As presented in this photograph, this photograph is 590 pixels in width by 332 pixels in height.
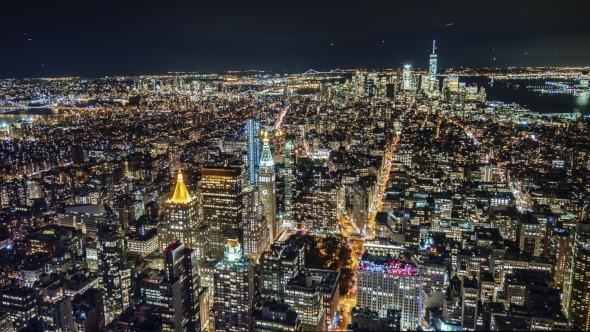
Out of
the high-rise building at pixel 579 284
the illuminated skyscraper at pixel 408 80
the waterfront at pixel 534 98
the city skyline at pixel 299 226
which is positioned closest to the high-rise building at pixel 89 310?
the city skyline at pixel 299 226

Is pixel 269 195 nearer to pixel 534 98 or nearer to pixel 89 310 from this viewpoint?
pixel 89 310

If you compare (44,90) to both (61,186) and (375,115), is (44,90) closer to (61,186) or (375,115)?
(61,186)

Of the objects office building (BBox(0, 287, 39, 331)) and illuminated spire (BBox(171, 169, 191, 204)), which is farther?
illuminated spire (BBox(171, 169, 191, 204))

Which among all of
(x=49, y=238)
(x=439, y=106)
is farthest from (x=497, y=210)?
(x=439, y=106)

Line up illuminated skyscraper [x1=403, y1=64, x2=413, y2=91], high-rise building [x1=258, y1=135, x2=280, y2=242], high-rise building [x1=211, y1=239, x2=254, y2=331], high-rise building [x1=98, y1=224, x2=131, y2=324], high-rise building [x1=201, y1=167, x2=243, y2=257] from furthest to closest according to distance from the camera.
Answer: illuminated skyscraper [x1=403, y1=64, x2=413, y2=91] → high-rise building [x1=258, y1=135, x2=280, y2=242] → high-rise building [x1=201, y1=167, x2=243, y2=257] → high-rise building [x1=98, y1=224, x2=131, y2=324] → high-rise building [x1=211, y1=239, x2=254, y2=331]

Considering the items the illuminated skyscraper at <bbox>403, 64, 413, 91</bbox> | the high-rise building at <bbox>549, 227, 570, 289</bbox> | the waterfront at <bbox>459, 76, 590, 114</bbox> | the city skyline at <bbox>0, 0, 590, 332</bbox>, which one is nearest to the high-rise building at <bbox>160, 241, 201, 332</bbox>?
the city skyline at <bbox>0, 0, 590, 332</bbox>

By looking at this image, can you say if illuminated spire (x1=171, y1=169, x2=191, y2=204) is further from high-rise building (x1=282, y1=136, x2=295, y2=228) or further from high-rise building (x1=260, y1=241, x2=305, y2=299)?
high-rise building (x1=282, y1=136, x2=295, y2=228)

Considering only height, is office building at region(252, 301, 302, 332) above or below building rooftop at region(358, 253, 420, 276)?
below

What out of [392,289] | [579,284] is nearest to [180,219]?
[392,289]
